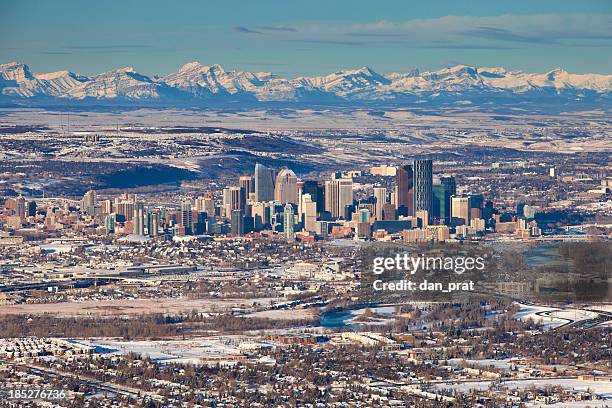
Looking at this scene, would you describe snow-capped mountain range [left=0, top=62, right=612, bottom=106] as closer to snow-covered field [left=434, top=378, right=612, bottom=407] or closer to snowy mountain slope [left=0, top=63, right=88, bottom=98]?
snowy mountain slope [left=0, top=63, right=88, bottom=98]

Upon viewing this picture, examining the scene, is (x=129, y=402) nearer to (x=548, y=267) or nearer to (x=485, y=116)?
(x=548, y=267)

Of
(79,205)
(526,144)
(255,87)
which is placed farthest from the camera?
(255,87)

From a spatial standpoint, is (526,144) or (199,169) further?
(526,144)

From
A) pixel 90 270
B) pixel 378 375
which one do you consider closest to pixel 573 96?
pixel 90 270

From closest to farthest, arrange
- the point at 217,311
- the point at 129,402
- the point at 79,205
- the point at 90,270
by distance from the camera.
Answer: the point at 129,402 < the point at 217,311 < the point at 90,270 < the point at 79,205

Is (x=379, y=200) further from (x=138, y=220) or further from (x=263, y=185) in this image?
(x=138, y=220)
